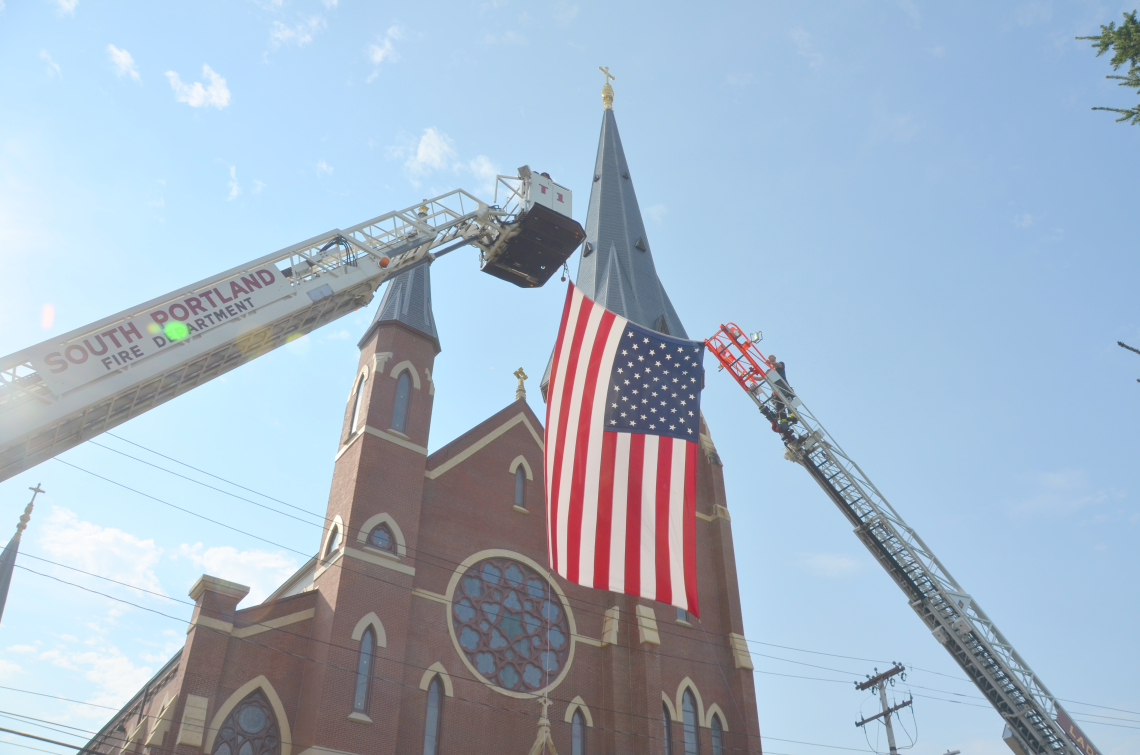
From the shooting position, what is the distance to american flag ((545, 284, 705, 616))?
660 inches

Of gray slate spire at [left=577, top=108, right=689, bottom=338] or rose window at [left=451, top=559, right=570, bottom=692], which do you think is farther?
gray slate spire at [left=577, top=108, right=689, bottom=338]

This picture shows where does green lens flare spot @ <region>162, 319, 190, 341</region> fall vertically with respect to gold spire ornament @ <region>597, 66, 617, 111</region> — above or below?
below

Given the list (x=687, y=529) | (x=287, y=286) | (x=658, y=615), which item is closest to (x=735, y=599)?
(x=658, y=615)

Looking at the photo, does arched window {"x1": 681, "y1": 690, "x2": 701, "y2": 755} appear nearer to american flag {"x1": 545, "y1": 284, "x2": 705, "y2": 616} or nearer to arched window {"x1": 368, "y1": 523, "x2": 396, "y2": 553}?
american flag {"x1": 545, "y1": 284, "x2": 705, "y2": 616}

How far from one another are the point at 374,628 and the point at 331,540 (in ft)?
9.70

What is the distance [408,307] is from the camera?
26641 mm

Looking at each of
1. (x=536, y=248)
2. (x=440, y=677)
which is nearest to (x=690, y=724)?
(x=440, y=677)

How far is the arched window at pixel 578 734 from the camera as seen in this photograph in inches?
889

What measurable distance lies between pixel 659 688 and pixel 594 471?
30.9 ft

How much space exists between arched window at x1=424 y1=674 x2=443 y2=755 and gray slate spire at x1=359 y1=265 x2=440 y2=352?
10.3 meters

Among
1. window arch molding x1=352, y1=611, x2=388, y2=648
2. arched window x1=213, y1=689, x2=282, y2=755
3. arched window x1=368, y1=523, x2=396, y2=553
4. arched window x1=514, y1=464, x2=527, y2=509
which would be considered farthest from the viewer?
arched window x1=514, y1=464, x2=527, y2=509

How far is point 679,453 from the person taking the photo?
1780 cm

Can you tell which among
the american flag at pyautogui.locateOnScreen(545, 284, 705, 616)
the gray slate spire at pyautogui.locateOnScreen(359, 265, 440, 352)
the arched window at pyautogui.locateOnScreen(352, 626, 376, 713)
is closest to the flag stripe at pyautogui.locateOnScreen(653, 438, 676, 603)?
the american flag at pyautogui.locateOnScreen(545, 284, 705, 616)

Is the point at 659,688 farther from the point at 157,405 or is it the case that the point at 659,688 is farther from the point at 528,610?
the point at 157,405
